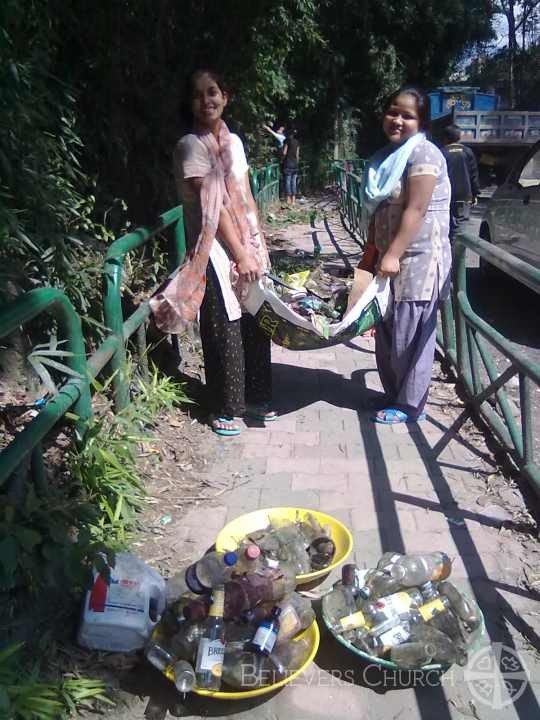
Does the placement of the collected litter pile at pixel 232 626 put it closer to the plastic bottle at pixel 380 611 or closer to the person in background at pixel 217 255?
the plastic bottle at pixel 380 611

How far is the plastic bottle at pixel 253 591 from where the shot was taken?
231 cm

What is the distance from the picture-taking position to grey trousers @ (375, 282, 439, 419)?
376cm

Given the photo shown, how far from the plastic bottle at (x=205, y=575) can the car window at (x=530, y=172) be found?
5489mm

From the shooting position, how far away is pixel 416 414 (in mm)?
3979

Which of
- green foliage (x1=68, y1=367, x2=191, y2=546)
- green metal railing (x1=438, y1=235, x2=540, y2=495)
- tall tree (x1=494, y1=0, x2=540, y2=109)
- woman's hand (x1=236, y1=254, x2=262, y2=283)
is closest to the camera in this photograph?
green foliage (x1=68, y1=367, x2=191, y2=546)

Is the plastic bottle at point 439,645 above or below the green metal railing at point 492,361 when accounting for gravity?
below

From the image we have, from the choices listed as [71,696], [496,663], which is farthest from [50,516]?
[496,663]

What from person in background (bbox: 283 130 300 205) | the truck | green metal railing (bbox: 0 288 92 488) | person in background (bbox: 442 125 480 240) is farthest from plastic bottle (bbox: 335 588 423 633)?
the truck

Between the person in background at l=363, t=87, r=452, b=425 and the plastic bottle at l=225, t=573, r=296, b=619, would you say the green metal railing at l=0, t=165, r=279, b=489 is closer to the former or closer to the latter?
the plastic bottle at l=225, t=573, r=296, b=619

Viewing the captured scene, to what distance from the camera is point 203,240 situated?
346 cm

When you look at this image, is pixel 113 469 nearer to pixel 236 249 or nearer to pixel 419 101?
pixel 236 249

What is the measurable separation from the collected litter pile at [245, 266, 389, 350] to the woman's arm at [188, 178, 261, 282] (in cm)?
7

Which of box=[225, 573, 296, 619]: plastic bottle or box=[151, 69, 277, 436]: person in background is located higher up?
box=[151, 69, 277, 436]: person in background

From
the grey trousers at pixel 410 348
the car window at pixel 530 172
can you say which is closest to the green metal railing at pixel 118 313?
the grey trousers at pixel 410 348
